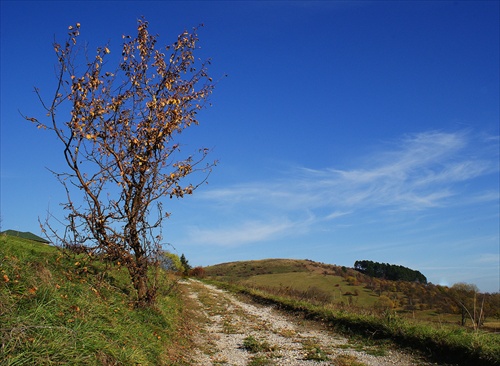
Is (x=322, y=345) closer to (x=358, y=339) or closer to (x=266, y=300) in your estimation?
(x=358, y=339)

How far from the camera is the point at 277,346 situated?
421 inches

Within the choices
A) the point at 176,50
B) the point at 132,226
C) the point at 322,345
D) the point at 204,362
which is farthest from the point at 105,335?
the point at 176,50

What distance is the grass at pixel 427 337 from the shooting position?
8.78 m

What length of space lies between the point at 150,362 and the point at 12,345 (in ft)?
10.8

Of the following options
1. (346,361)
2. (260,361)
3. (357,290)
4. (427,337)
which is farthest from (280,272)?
(346,361)

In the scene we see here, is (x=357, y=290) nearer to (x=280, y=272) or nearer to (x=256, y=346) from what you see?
(x=280, y=272)

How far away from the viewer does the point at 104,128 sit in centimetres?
1142

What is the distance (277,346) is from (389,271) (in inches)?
3363

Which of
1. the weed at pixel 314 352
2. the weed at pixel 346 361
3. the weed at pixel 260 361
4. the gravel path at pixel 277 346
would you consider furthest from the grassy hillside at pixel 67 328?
the weed at pixel 346 361

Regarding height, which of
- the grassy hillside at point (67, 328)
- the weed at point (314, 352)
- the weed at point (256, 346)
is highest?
the grassy hillside at point (67, 328)

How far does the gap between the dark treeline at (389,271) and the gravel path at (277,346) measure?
232ft

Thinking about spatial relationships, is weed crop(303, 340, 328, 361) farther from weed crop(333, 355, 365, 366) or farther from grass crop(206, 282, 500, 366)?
grass crop(206, 282, 500, 366)

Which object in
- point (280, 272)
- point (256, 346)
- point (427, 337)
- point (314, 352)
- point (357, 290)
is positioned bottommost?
point (256, 346)

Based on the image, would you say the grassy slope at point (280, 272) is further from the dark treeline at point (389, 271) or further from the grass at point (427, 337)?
the grass at point (427, 337)
